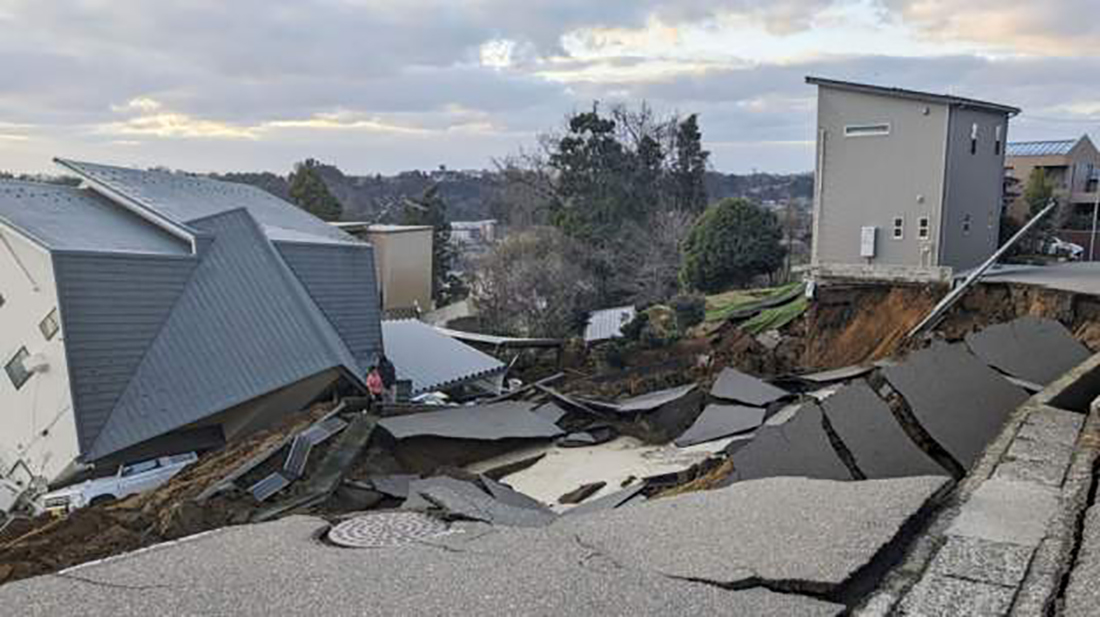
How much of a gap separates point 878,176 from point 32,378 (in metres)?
17.2

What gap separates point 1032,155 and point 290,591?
45390mm

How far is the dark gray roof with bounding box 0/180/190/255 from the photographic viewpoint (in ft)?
43.3

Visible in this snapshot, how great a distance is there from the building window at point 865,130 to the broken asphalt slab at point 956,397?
10.1m

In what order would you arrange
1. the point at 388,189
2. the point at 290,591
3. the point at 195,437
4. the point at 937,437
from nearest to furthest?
1. the point at 290,591
2. the point at 937,437
3. the point at 195,437
4. the point at 388,189

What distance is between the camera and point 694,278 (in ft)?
98.7

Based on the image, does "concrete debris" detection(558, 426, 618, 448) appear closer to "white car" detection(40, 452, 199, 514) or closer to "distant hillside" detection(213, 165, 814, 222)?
"white car" detection(40, 452, 199, 514)

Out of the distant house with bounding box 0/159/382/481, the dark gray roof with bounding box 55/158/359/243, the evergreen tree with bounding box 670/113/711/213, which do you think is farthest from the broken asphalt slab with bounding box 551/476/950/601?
the evergreen tree with bounding box 670/113/711/213

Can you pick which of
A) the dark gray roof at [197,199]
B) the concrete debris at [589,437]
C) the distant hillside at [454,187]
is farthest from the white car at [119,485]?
the distant hillside at [454,187]

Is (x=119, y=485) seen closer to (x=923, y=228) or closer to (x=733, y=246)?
(x=923, y=228)

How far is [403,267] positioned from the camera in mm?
34000

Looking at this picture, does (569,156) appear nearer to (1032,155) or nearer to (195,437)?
(1032,155)

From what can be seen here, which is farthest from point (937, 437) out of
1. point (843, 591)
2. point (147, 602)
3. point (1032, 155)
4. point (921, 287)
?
point (1032, 155)

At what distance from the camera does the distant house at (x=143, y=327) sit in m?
12.2

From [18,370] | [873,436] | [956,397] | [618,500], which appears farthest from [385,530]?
[18,370]
